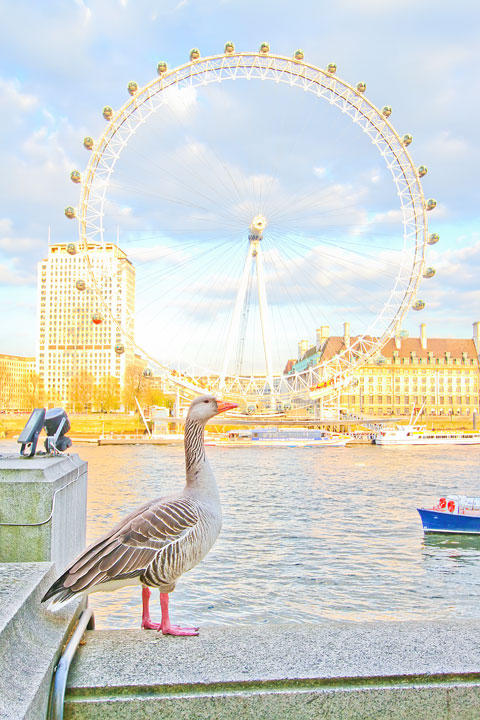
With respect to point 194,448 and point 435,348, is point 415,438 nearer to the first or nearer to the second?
point 435,348

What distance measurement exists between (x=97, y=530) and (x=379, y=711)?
1574cm

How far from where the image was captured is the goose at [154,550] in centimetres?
355

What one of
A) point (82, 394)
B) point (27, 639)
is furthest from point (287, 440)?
point (27, 639)

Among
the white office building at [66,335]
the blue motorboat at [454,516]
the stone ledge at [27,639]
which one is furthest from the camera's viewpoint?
the white office building at [66,335]

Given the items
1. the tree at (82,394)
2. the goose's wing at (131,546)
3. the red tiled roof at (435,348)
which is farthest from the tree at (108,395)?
the goose's wing at (131,546)

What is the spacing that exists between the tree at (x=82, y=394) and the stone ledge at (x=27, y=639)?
386 ft

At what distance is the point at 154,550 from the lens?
388 cm

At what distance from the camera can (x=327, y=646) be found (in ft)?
10.7

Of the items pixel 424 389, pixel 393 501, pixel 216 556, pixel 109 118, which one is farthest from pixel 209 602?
pixel 424 389

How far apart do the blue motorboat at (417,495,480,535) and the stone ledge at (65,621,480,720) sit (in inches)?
629

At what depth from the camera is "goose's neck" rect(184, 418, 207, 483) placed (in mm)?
4555

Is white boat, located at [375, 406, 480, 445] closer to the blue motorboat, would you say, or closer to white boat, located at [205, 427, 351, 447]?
white boat, located at [205, 427, 351, 447]

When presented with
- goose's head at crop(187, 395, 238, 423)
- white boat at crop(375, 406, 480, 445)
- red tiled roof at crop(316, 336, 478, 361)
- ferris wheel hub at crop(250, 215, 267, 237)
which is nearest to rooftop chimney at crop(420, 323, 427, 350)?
red tiled roof at crop(316, 336, 478, 361)

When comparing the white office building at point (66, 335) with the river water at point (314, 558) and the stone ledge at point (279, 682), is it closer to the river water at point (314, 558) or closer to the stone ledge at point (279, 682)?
the river water at point (314, 558)
